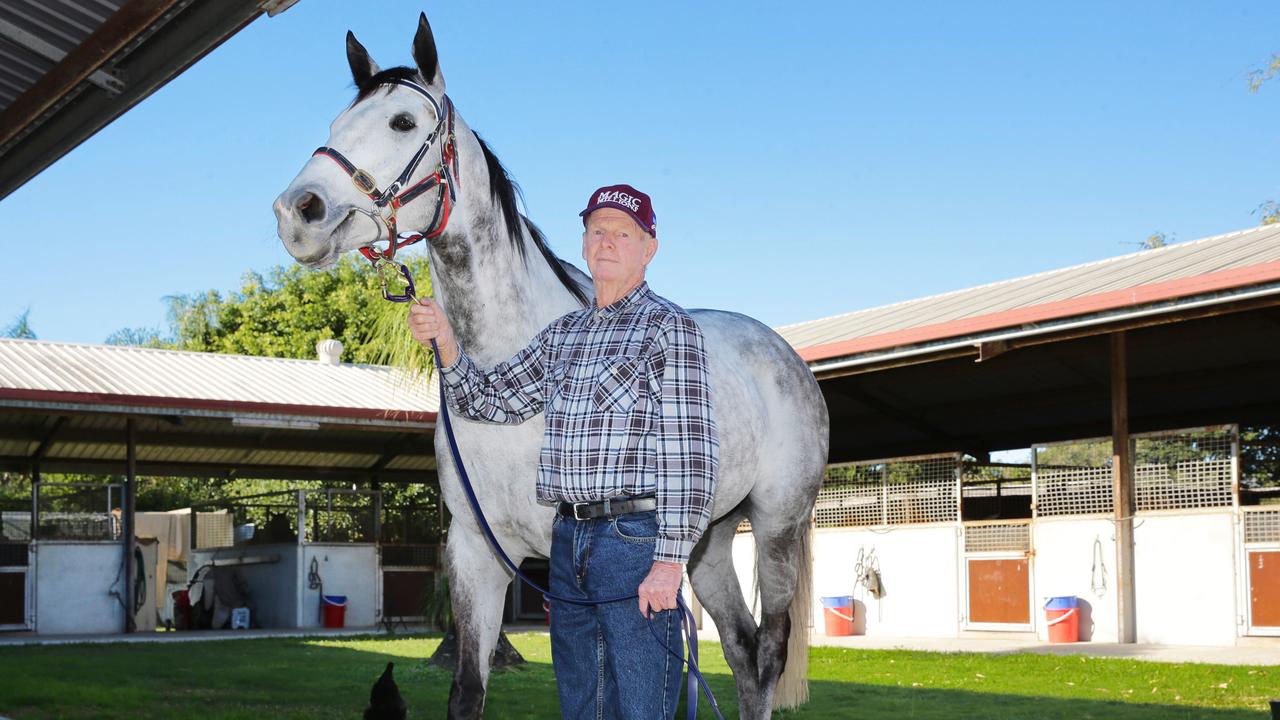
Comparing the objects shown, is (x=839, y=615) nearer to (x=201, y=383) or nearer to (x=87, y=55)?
(x=201, y=383)

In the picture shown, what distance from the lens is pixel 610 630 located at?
2.26 meters

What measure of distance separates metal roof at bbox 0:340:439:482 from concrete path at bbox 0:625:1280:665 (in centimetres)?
244

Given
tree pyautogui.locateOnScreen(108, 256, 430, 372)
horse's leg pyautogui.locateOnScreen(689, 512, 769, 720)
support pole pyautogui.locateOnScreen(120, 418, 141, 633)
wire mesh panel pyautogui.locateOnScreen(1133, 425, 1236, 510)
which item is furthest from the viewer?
tree pyautogui.locateOnScreen(108, 256, 430, 372)

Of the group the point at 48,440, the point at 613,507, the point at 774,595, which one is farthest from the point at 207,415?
the point at 613,507

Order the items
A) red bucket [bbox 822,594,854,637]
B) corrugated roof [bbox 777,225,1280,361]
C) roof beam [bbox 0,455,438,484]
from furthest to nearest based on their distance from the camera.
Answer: roof beam [bbox 0,455,438,484] < red bucket [bbox 822,594,854,637] < corrugated roof [bbox 777,225,1280,361]

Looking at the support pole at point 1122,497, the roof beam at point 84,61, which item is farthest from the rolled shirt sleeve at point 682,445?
the support pole at point 1122,497

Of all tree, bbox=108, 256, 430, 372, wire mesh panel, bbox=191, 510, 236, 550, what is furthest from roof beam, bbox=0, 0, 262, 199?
tree, bbox=108, 256, 430, 372

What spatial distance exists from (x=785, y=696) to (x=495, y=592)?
4.60 ft

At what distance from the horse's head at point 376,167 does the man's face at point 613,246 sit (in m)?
0.43

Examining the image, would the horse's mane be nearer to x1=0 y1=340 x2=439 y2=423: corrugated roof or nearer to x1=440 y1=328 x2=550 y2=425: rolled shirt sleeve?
x1=440 y1=328 x2=550 y2=425: rolled shirt sleeve

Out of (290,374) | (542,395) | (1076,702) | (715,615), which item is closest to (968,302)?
(1076,702)

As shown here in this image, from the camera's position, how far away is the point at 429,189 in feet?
8.70

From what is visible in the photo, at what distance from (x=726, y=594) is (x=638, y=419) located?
139 cm

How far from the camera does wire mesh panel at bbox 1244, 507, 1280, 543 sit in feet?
32.6
